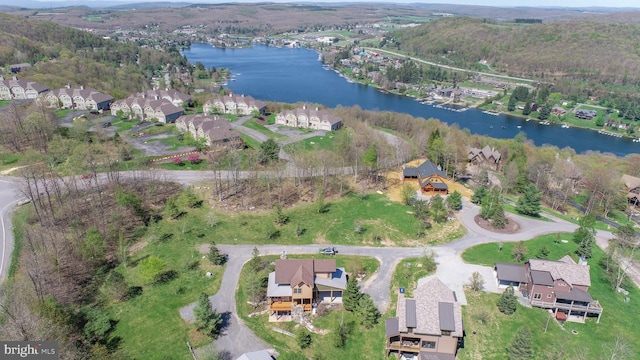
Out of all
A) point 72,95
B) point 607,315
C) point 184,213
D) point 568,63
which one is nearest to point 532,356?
point 607,315

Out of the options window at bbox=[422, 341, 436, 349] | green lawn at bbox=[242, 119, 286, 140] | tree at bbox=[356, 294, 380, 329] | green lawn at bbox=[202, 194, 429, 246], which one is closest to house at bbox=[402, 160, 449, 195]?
green lawn at bbox=[202, 194, 429, 246]

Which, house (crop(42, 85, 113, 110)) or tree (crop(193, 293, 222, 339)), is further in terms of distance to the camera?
house (crop(42, 85, 113, 110))

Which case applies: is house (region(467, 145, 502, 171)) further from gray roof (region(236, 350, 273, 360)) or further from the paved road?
the paved road

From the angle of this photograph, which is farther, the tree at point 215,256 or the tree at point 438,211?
the tree at point 438,211

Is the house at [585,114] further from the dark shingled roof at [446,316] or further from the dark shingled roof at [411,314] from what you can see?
the dark shingled roof at [411,314]

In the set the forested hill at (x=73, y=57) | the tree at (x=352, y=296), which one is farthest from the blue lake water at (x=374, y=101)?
the tree at (x=352, y=296)

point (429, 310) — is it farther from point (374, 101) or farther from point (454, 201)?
point (374, 101)

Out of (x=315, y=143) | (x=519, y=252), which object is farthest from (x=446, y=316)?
(x=315, y=143)
